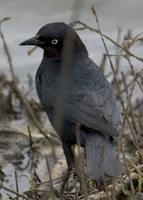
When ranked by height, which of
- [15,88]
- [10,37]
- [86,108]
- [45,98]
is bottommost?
[86,108]

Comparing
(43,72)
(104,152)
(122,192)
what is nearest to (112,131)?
(104,152)

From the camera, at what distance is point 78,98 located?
371cm

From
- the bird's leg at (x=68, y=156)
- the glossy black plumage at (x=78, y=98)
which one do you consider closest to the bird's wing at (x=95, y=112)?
the glossy black plumage at (x=78, y=98)

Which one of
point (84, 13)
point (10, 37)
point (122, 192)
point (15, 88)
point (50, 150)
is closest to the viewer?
point (122, 192)

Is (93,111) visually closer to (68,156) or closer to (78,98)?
(78,98)

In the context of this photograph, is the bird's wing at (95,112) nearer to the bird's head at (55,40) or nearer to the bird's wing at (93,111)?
the bird's wing at (93,111)

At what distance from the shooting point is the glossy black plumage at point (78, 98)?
3471 mm

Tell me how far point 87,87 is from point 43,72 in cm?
56

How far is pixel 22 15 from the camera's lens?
9812 mm

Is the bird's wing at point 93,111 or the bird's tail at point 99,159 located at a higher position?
the bird's wing at point 93,111

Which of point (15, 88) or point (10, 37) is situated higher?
point (10, 37)

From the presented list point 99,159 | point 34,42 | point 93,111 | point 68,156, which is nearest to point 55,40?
point 34,42

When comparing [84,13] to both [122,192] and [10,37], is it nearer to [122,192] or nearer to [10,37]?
[10,37]

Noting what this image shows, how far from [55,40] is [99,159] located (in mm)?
1365
